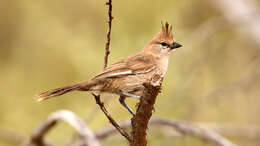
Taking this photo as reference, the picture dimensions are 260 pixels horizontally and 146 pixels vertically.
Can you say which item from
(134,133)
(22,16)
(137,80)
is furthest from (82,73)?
(134,133)

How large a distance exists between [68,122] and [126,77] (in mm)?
830

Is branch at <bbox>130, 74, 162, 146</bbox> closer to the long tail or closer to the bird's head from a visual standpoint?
the long tail

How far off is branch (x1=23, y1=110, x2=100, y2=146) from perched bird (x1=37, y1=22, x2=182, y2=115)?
1.56 ft

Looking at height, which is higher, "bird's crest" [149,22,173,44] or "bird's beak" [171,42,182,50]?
"bird's crest" [149,22,173,44]

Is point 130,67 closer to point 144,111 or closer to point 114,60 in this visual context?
point 144,111

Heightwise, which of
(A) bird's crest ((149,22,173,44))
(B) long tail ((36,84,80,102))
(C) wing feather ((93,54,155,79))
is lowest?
(B) long tail ((36,84,80,102))

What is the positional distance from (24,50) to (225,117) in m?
2.88

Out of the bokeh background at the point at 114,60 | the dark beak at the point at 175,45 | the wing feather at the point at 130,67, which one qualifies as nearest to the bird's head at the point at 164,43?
the dark beak at the point at 175,45

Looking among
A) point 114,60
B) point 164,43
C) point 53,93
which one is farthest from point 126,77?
point 114,60

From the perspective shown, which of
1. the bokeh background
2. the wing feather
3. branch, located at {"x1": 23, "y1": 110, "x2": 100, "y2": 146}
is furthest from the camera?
the bokeh background

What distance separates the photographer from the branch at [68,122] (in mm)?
4652

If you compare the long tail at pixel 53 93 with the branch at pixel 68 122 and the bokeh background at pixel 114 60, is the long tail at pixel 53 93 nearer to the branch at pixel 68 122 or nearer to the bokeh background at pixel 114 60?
the branch at pixel 68 122

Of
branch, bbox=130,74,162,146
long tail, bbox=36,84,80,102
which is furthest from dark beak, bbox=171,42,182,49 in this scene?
branch, bbox=130,74,162,146

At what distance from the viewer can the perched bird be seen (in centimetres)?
418
